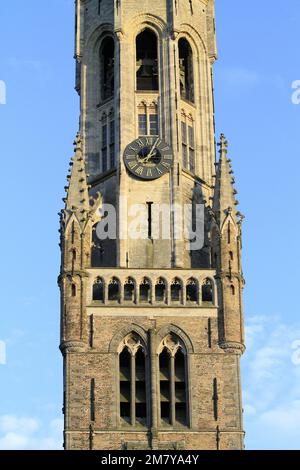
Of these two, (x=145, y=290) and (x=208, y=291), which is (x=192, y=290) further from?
(x=145, y=290)

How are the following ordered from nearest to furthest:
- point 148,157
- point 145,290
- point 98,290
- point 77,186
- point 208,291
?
point 145,290 → point 98,290 → point 208,291 → point 77,186 → point 148,157

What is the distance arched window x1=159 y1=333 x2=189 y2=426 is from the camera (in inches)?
3078

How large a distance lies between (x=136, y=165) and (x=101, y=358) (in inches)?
407

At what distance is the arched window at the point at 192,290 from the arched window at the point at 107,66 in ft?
38.9

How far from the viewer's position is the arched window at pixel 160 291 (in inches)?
3172

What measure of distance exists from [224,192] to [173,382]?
9.85 metres

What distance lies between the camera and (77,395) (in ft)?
255

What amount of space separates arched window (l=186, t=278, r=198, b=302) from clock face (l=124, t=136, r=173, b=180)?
5913 millimetres

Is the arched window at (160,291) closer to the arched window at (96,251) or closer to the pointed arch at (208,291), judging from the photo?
the pointed arch at (208,291)

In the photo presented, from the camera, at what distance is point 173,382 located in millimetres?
78625

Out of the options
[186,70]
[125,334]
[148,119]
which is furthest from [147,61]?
[125,334]

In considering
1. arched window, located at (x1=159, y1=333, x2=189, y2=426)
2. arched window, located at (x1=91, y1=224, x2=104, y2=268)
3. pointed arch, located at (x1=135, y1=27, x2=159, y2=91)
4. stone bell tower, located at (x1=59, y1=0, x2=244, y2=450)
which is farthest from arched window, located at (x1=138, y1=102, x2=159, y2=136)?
arched window, located at (x1=159, y1=333, x2=189, y2=426)

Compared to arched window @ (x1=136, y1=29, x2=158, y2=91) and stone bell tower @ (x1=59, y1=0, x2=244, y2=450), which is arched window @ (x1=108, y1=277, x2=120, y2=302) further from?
arched window @ (x1=136, y1=29, x2=158, y2=91)
